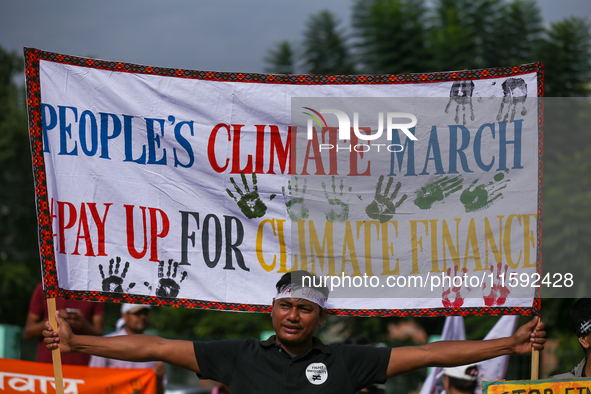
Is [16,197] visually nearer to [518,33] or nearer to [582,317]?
[518,33]

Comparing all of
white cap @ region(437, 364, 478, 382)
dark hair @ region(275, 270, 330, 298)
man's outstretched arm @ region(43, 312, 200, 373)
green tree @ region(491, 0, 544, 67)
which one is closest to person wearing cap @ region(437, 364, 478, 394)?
white cap @ region(437, 364, 478, 382)

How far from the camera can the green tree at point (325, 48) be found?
23.2m

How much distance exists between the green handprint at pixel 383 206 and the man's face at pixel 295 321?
95 cm

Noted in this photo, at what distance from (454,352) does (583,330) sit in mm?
911

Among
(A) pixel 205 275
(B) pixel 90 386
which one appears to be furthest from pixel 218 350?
(B) pixel 90 386

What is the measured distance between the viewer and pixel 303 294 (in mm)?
3674

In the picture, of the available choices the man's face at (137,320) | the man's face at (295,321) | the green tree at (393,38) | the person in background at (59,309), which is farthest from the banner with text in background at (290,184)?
the green tree at (393,38)

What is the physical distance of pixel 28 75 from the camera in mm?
4148

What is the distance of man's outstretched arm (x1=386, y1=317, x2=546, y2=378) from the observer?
361 centimetres

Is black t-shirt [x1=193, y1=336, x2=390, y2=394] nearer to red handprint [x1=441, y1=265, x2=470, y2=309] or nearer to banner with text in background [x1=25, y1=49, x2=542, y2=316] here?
banner with text in background [x1=25, y1=49, x2=542, y2=316]

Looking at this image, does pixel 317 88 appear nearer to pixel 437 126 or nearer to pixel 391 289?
pixel 437 126

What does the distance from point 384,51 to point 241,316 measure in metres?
11.0

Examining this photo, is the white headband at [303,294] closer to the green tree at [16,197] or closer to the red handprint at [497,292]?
the red handprint at [497,292]

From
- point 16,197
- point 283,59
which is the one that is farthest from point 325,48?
point 16,197
